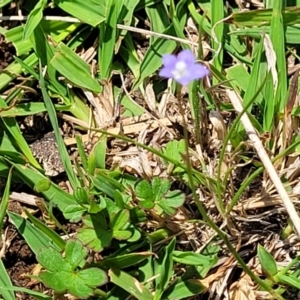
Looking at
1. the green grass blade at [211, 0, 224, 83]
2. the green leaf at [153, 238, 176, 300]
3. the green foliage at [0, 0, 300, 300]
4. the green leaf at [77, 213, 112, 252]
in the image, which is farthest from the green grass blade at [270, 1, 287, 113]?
the green leaf at [77, 213, 112, 252]

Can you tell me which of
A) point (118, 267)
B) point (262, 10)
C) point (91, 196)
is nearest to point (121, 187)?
point (91, 196)

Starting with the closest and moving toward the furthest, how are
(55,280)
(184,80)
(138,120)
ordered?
(184,80)
(55,280)
(138,120)

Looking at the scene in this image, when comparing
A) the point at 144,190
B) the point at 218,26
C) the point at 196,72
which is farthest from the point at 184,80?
the point at 218,26

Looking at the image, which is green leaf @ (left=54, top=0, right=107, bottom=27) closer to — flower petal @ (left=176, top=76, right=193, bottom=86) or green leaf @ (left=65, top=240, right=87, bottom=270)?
green leaf @ (left=65, top=240, right=87, bottom=270)

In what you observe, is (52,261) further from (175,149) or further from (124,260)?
(175,149)

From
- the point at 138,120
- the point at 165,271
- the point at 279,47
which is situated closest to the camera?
the point at 165,271

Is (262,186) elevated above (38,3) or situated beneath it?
situated beneath

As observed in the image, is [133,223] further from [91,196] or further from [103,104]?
[103,104]
